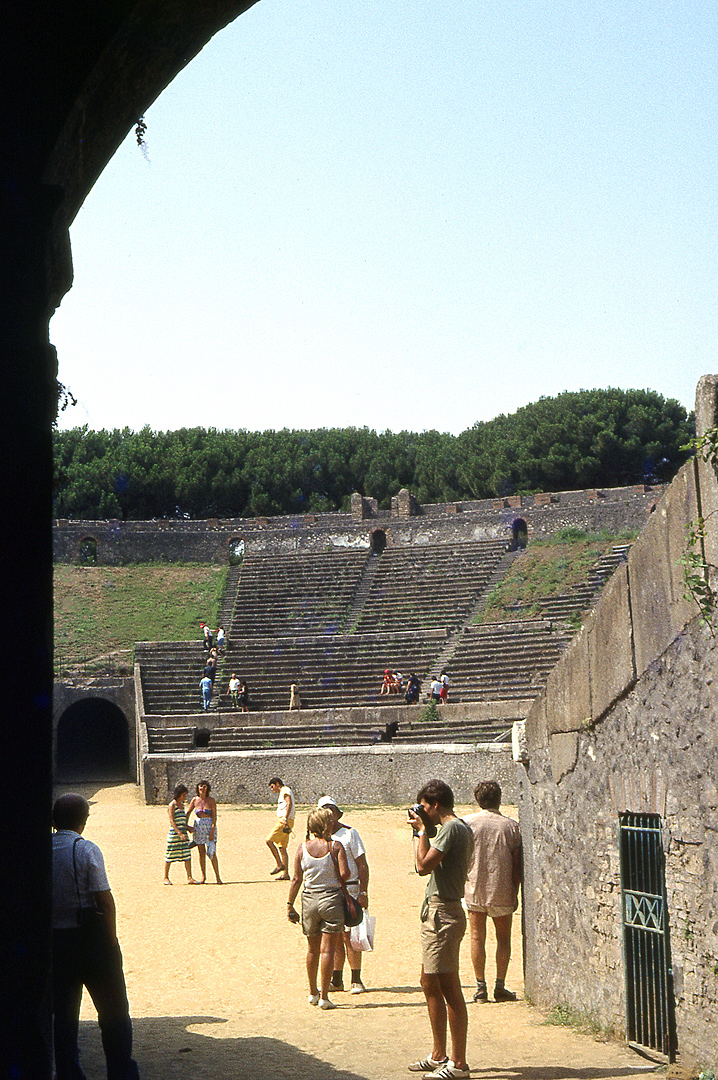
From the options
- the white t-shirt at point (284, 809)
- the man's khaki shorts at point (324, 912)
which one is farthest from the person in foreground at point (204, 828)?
the man's khaki shorts at point (324, 912)

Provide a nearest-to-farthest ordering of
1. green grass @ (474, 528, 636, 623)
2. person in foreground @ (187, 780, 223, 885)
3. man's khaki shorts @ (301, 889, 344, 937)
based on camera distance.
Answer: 1. man's khaki shorts @ (301, 889, 344, 937)
2. person in foreground @ (187, 780, 223, 885)
3. green grass @ (474, 528, 636, 623)

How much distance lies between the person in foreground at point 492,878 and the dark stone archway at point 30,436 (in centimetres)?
547

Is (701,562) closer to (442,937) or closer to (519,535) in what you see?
(442,937)

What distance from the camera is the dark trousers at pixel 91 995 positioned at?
15.2 feet

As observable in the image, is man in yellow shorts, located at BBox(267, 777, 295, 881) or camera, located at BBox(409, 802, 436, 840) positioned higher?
camera, located at BBox(409, 802, 436, 840)

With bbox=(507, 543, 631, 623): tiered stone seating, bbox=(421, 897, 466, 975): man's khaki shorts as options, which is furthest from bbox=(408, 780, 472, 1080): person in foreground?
bbox=(507, 543, 631, 623): tiered stone seating

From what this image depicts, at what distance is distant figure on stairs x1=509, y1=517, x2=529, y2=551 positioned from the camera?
1607 inches

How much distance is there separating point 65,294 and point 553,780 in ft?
16.1

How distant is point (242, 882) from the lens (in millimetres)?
14414

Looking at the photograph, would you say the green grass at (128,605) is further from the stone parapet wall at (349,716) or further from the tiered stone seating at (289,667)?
the stone parapet wall at (349,716)

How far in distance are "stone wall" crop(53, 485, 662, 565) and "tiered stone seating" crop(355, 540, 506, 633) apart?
1474mm

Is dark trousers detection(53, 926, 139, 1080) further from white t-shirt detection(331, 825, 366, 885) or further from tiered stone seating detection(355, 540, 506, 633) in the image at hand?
tiered stone seating detection(355, 540, 506, 633)

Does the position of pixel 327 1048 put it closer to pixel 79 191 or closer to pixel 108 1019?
pixel 108 1019

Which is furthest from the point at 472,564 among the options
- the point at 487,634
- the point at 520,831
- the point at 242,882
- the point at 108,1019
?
the point at 108,1019
